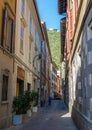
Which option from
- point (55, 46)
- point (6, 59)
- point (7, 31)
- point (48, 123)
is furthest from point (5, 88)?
point (55, 46)

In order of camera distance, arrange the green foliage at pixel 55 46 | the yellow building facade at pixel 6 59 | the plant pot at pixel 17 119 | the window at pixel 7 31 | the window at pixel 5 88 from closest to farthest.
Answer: the yellow building facade at pixel 6 59 < the window at pixel 7 31 < the window at pixel 5 88 < the plant pot at pixel 17 119 < the green foliage at pixel 55 46

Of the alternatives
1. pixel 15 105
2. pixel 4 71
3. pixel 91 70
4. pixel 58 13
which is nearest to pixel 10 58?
pixel 4 71

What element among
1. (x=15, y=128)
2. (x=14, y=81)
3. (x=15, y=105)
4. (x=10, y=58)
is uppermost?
(x=10, y=58)

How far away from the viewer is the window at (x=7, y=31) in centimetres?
1320

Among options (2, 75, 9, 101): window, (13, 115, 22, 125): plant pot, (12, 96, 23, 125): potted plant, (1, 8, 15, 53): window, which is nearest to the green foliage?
(1, 8, 15, 53): window

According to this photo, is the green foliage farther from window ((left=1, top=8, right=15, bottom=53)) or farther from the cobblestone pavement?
window ((left=1, top=8, right=15, bottom=53))

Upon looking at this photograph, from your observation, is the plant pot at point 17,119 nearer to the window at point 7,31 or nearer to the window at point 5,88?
the window at point 5,88

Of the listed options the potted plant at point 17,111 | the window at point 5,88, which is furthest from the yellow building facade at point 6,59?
the potted plant at point 17,111

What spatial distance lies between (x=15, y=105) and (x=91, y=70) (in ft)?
24.6

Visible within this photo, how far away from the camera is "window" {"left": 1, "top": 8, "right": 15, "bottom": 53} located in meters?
13.2

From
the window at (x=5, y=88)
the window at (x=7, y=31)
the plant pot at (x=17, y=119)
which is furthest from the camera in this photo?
the plant pot at (x=17, y=119)

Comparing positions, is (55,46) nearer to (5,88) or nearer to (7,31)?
(7,31)

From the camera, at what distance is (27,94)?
17.5 meters

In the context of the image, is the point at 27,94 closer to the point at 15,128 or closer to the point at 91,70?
the point at 15,128
